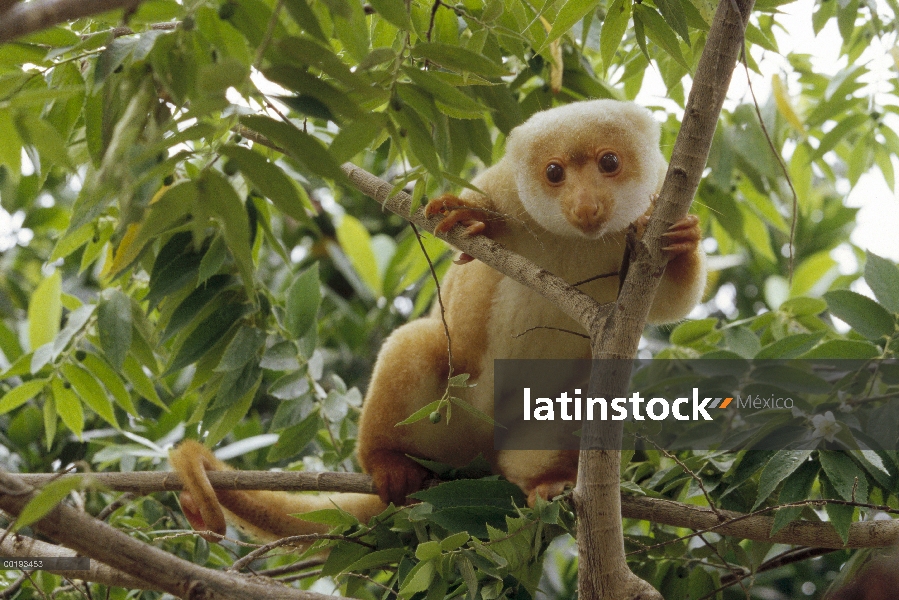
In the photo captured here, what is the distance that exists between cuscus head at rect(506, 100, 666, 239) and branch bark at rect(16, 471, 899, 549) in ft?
2.89

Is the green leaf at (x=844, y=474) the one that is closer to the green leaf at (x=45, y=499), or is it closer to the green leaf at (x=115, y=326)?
the green leaf at (x=45, y=499)

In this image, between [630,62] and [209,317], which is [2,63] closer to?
[209,317]

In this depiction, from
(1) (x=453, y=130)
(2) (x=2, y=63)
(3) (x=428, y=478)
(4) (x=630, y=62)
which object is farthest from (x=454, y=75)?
(3) (x=428, y=478)

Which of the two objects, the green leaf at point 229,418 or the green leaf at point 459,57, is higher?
the green leaf at point 459,57

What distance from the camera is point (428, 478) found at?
10.3ft

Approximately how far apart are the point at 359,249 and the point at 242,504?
2.75 meters

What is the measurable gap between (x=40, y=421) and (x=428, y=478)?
196 centimetres

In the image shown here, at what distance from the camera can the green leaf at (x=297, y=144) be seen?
140 cm

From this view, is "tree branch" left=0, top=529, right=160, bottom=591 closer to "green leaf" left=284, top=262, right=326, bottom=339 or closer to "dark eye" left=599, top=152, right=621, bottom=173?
"green leaf" left=284, top=262, right=326, bottom=339

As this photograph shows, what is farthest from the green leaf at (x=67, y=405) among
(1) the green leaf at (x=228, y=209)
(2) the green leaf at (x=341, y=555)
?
(1) the green leaf at (x=228, y=209)

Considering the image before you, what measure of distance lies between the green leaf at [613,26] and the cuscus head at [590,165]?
329 mm

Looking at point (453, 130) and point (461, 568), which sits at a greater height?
point (453, 130)

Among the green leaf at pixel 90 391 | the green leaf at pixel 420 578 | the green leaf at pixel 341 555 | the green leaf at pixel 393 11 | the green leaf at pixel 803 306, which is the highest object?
the green leaf at pixel 393 11

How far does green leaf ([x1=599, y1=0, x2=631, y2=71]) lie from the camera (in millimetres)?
2305
